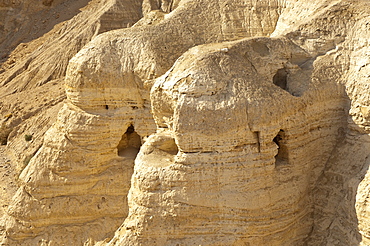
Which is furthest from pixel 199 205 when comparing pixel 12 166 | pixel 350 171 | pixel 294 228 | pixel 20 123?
pixel 20 123

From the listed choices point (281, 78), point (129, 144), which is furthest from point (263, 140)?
point (129, 144)

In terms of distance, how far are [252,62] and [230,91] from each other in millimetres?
1131

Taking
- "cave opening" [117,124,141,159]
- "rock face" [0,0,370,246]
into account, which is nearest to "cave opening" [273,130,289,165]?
"rock face" [0,0,370,246]

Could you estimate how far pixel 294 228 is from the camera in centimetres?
1151

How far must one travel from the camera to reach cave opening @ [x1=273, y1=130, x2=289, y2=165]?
11.3 metres

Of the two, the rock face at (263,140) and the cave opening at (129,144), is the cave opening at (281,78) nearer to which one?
the rock face at (263,140)

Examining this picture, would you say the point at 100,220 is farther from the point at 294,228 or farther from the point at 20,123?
the point at 20,123

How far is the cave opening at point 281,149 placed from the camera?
37.2ft

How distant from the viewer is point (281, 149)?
11508mm

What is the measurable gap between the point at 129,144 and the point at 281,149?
5.17 m

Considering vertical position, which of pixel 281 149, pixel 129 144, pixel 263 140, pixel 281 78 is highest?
pixel 129 144

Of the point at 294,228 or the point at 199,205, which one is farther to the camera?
the point at 294,228

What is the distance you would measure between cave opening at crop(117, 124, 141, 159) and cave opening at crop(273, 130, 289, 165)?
4.79 m

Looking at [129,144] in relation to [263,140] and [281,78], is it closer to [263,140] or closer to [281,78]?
[281,78]
